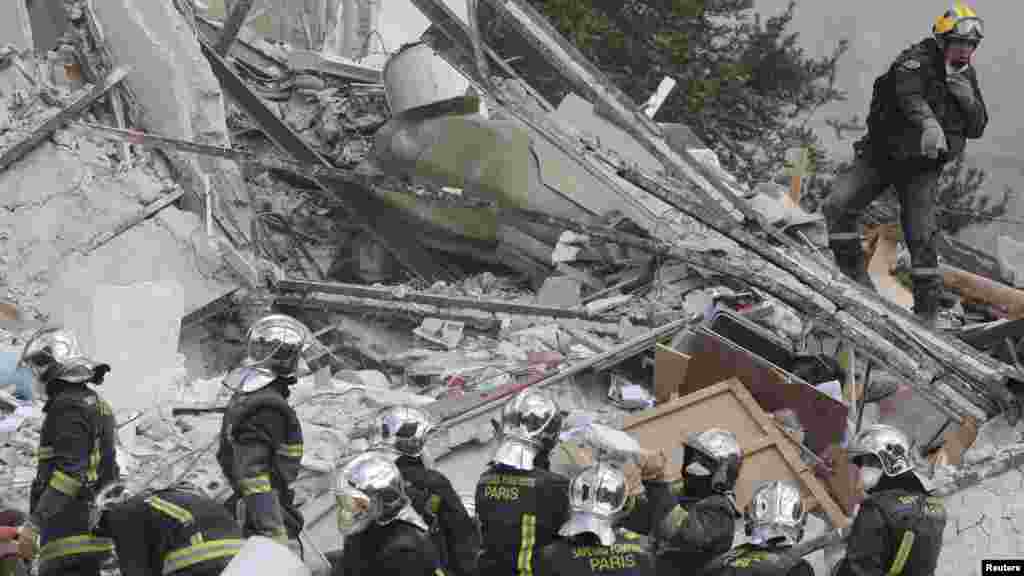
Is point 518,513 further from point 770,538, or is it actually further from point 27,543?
point 27,543

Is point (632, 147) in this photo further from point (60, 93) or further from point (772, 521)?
point (772, 521)

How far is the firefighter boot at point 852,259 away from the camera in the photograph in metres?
8.71

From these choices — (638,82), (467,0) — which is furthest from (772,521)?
(638,82)

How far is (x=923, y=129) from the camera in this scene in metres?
7.75

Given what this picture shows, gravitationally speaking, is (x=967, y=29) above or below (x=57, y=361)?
above

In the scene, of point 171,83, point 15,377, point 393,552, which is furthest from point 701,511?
point 171,83

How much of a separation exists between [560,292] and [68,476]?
4.41 metres

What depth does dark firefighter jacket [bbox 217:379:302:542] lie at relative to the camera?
196 inches

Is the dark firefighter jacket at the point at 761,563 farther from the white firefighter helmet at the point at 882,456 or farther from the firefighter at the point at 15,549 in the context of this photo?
the firefighter at the point at 15,549

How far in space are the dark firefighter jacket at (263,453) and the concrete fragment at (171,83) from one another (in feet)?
13.2

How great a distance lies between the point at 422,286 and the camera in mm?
9930

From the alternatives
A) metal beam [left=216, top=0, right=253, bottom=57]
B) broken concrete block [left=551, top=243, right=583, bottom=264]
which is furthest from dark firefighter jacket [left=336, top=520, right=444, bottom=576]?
metal beam [left=216, top=0, right=253, bottom=57]

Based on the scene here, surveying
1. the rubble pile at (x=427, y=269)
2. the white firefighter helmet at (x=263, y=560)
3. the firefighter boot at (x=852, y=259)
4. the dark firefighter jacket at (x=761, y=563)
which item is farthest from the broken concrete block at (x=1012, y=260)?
the white firefighter helmet at (x=263, y=560)

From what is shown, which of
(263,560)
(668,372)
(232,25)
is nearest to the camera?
(263,560)
